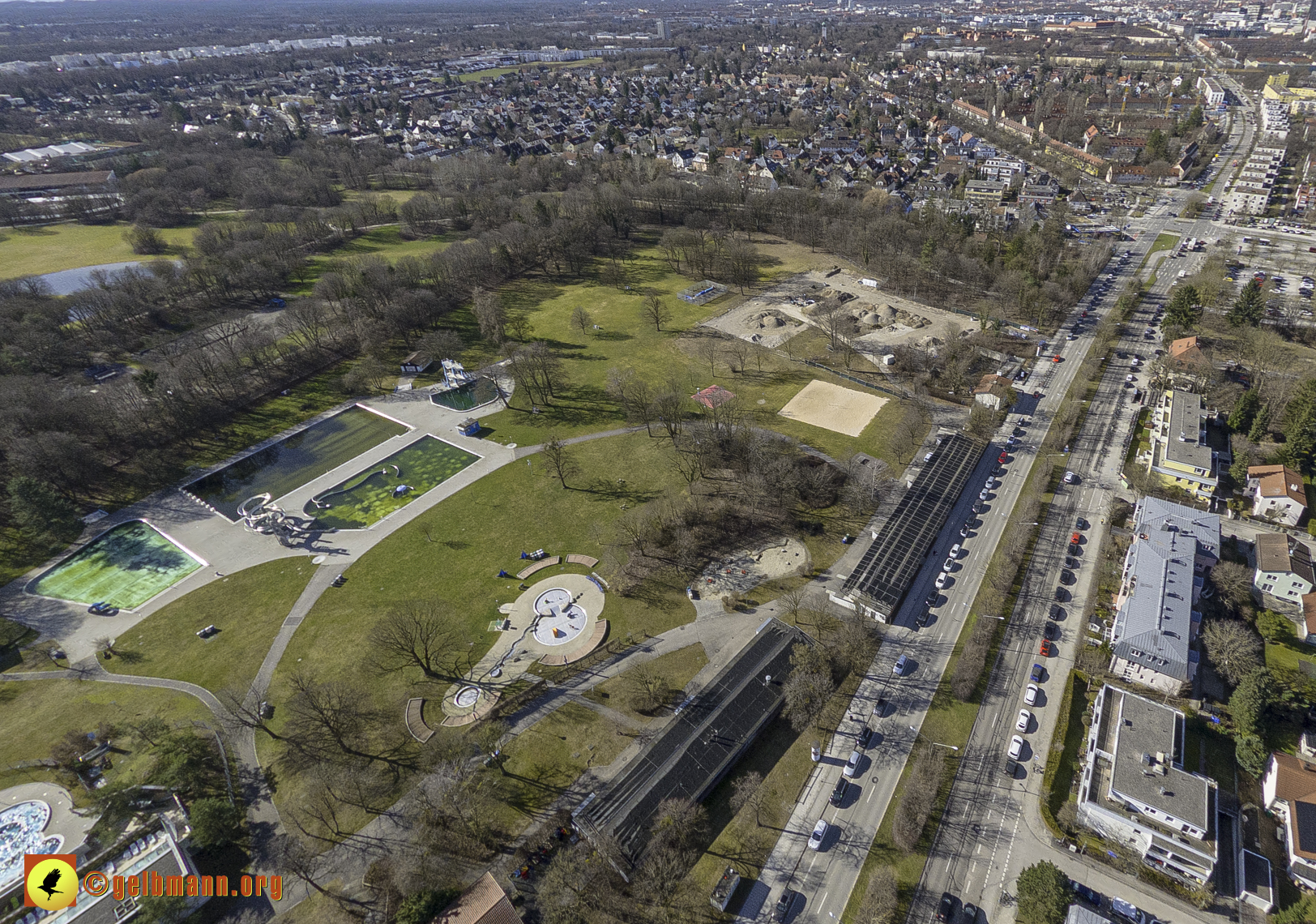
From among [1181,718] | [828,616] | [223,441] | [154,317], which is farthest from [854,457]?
[154,317]

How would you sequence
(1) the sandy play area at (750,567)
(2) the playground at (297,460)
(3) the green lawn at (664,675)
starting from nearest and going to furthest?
(3) the green lawn at (664,675)
(1) the sandy play area at (750,567)
(2) the playground at (297,460)

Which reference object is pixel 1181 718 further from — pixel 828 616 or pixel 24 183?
pixel 24 183

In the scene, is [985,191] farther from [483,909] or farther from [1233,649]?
[483,909]

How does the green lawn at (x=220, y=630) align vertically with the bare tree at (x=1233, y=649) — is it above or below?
below

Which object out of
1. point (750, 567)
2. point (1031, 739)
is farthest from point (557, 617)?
point (1031, 739)

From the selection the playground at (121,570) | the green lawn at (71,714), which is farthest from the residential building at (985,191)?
the green lawn at (71,714)

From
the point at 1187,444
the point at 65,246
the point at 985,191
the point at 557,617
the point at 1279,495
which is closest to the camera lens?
the point at 557,617

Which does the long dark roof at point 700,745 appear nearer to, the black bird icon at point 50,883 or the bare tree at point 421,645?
the bare tree at point 421,645
